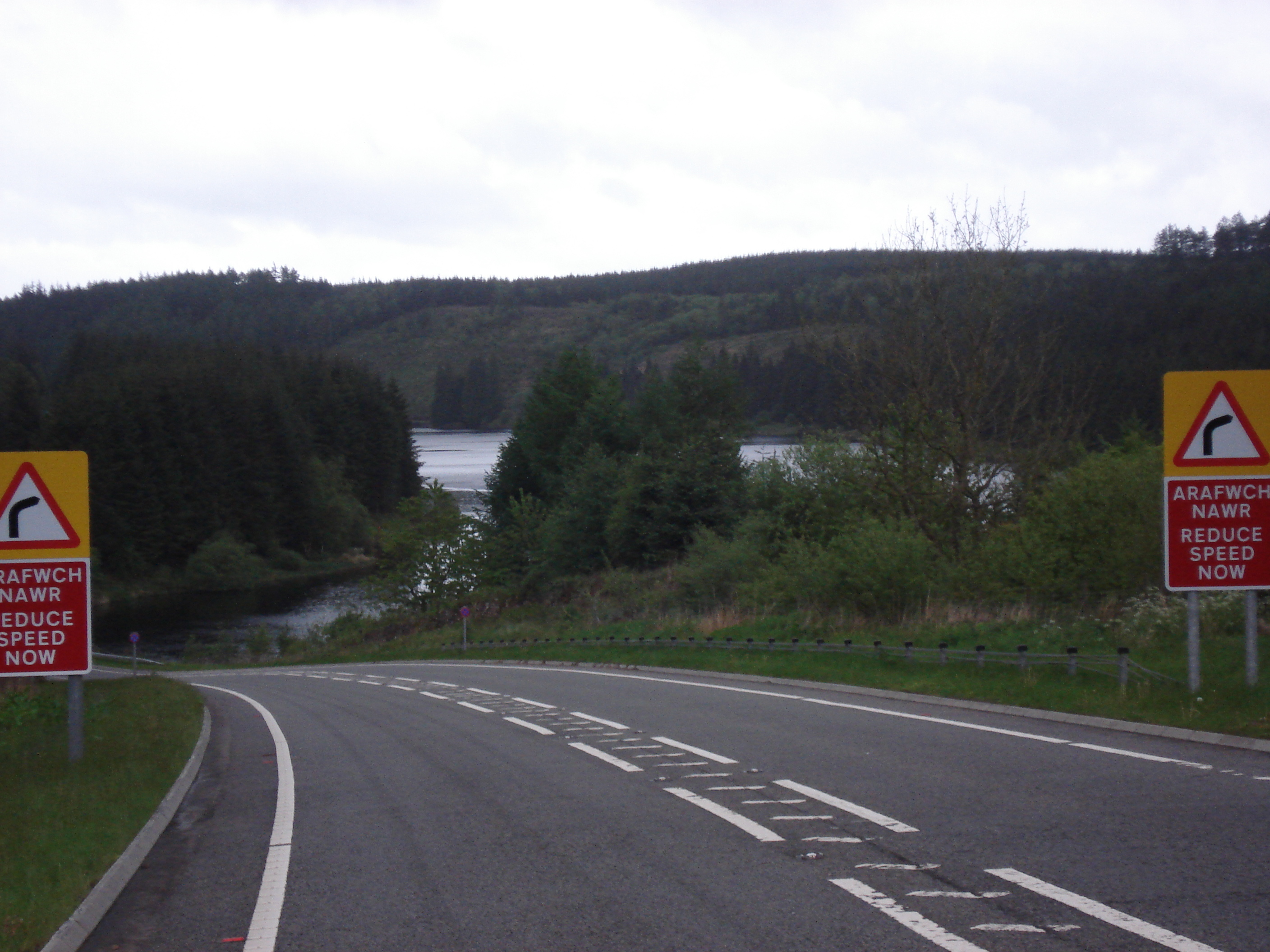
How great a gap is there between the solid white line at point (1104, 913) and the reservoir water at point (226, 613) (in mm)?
43864

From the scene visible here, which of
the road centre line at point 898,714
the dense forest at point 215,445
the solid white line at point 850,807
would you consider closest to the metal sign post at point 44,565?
the solid white line at point 850,807

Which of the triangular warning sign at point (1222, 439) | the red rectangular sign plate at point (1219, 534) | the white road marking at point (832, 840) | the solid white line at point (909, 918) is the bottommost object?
the white road marking at point (832, 840)

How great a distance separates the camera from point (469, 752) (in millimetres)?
11586

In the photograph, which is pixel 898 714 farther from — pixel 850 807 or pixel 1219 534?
pixel 850 807

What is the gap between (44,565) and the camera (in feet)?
34.2

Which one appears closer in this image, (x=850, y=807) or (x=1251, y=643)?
(x=850, y=807)

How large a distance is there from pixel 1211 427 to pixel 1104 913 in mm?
7267

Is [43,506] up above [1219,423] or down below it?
below

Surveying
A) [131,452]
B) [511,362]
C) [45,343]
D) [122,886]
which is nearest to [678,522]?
[122,886]

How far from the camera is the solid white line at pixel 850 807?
23.0 ft

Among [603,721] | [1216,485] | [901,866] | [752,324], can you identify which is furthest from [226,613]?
[901,866]

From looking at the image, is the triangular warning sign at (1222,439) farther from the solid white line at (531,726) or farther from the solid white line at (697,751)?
the solid white line at (531,726)

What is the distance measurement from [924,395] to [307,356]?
13103 cm

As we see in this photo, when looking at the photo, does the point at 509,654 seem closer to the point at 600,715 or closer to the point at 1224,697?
the point at 600,715
